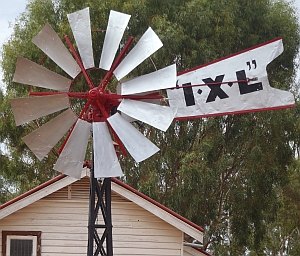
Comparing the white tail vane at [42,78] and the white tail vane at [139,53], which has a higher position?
the white tail vane at [139,53]

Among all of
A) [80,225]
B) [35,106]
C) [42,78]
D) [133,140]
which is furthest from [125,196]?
A: [133,140]

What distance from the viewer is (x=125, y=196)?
13.1 meters

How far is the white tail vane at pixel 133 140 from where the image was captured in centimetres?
906

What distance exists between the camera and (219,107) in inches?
365

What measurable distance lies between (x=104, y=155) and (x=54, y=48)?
5.88 feet

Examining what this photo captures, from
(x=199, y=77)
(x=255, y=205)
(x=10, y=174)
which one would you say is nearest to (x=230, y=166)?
(x=255, y=205)

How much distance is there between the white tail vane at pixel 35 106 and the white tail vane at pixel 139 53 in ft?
2.69

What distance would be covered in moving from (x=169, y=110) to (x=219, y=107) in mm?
658

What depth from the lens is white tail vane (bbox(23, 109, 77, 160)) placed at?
9477mm

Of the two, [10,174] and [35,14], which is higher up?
[35,14]

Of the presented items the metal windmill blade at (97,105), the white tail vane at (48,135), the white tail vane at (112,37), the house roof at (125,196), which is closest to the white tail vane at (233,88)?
the metal windmill blade at (97,105)

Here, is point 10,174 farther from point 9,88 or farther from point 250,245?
point 250,245

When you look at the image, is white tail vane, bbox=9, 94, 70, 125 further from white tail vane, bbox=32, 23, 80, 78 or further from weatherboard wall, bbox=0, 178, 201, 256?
weatherboard wall, bbox=0, 178, 201, 256

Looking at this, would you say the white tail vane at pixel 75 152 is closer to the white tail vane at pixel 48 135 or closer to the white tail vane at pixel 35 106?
the white tail vane at pixel 48 135
